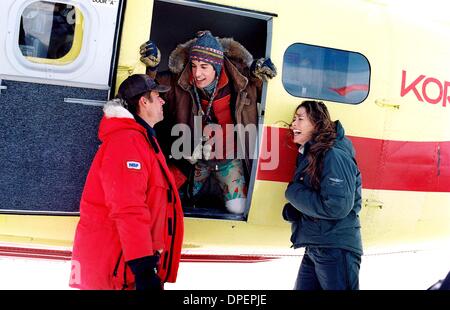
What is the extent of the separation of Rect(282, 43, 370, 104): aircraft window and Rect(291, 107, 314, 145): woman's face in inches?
12.0

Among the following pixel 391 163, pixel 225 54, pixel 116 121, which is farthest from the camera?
pixel 391 163

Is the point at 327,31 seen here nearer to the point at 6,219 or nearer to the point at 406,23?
the point at 406,23

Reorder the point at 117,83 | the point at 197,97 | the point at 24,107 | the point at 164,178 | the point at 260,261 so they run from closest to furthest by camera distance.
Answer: the point at 164,178 → the point at 24,107 → the point at 117,83 → the point at 197,97 → the point at 260,261

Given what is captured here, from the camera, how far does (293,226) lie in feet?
12.6

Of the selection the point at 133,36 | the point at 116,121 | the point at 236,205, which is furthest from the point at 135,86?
the point at 236,205

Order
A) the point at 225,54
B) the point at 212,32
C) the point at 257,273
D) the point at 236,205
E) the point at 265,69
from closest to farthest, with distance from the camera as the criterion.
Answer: the point at 265,69, the point at 236,205, the point at 225,54, the point at 257,273, the point at 212,32

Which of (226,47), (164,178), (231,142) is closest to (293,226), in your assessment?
(231,142)

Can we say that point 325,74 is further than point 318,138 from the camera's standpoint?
Yes

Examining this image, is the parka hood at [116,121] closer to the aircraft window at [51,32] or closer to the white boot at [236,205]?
the aircraft window at [51,32]

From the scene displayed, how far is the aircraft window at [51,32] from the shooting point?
11.5 feet

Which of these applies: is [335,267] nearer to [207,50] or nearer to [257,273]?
[257,273]

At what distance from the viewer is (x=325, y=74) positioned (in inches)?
169

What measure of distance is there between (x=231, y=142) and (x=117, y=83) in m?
1.04

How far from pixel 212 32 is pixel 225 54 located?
0.71 meters
